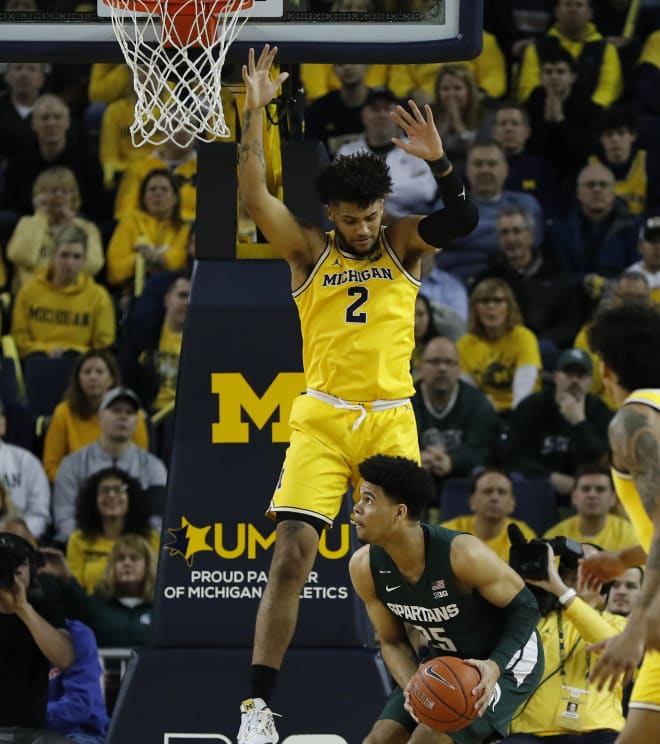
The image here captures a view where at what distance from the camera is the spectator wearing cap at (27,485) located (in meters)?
10.0

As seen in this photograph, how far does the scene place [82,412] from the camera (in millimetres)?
10445

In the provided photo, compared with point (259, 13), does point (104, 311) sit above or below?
below

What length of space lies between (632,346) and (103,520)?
4.99 meters

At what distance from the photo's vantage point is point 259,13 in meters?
7.04

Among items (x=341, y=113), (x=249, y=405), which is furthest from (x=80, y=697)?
(x=341, y=113)

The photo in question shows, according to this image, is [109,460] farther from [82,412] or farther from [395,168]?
[395,168]

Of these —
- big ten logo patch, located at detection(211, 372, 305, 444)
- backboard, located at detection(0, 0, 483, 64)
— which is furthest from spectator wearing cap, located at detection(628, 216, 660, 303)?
backboard, located at detection(0, 0, 483, 64)

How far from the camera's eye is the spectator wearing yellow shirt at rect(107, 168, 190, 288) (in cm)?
1172

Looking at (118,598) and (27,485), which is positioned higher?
(27,485)

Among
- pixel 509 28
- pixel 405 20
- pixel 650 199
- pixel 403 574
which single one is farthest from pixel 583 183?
pixel 403 574

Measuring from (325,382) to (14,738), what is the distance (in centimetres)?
222

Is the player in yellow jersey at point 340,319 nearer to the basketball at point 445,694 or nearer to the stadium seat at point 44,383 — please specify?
the basketball at point 445,694

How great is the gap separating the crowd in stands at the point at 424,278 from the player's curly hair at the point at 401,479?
5.86 ft

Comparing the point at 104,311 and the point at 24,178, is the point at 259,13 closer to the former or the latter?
the point at 104,311
